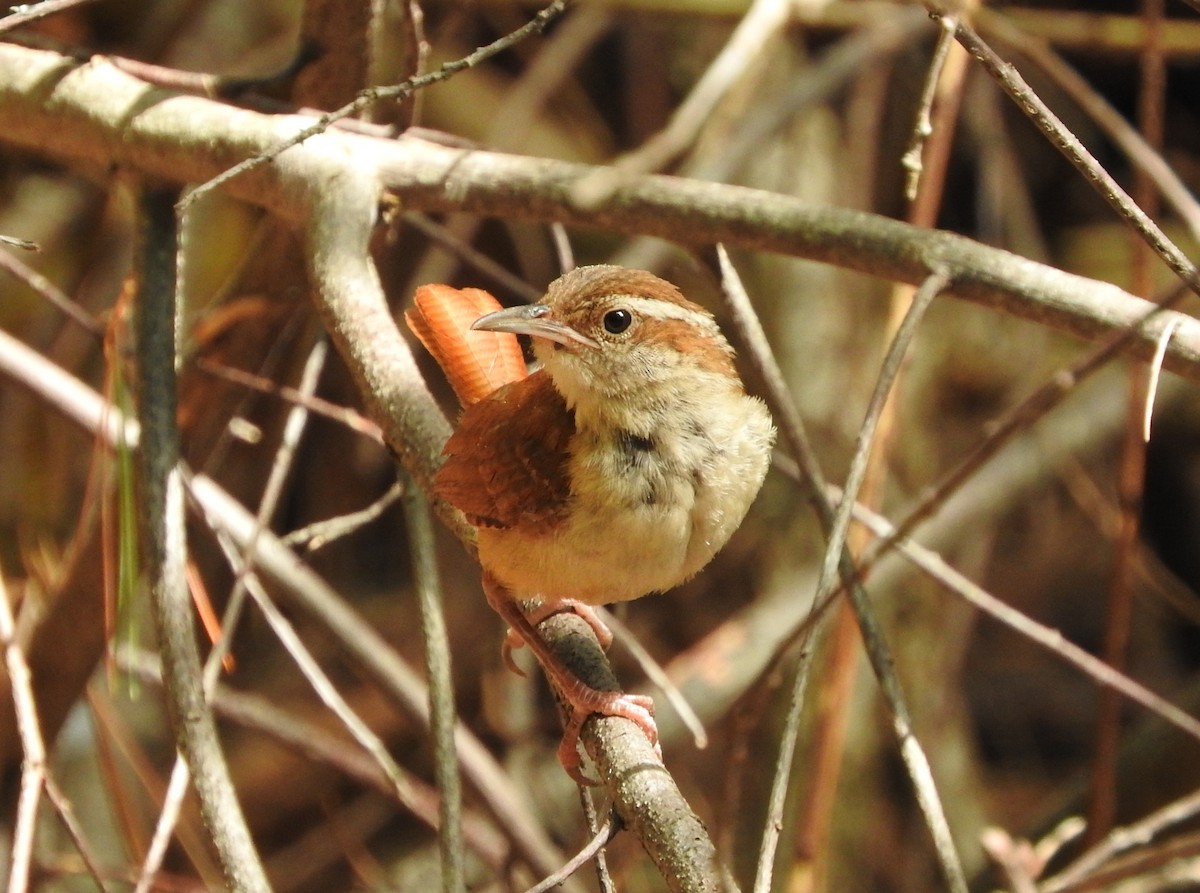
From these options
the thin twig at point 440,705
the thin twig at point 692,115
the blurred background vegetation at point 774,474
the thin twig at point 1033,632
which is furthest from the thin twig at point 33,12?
the blurred background vegetation at point 774,474

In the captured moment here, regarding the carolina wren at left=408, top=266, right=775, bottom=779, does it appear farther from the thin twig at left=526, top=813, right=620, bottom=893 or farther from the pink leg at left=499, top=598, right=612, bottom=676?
the thin twig at left=526, top=813, right=620, bottom=893

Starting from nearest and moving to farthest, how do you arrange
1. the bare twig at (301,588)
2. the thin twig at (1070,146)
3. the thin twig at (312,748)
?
1. the thin twig at (1070,146)
2. the bare twig at (301,588)
3. the thin twig at (312,748)

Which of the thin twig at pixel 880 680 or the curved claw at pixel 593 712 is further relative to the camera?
the curved claw at pixel 593 712

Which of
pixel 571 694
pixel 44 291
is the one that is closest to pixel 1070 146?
pixel 571 694

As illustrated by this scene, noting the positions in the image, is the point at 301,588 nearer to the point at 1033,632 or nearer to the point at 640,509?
the point at 640,509

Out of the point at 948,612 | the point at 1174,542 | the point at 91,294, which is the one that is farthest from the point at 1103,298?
the point at 1174,542

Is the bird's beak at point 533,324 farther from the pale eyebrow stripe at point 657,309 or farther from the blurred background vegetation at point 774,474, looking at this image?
the blurred background vegetation at point 774,474

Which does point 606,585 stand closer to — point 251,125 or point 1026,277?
point 1026,277
